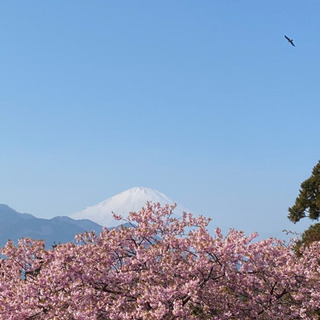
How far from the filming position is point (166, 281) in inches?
532

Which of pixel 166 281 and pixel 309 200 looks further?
pixel 309 200

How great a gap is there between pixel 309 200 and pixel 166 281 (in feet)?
78.9

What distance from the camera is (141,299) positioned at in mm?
12570

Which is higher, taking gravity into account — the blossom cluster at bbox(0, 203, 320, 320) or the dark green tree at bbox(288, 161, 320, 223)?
the dark green tree at bbox(288, 161, 320, 223)

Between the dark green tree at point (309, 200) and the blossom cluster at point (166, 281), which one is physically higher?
the dark green tree at point (309, 200)

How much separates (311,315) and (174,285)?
15.7 feet

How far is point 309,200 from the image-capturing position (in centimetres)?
3519

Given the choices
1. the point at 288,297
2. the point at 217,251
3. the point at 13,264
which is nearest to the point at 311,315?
the point at 288,297

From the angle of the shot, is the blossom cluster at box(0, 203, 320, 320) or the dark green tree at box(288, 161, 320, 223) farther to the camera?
the dark green tree at box(288, 161, 320, 223)

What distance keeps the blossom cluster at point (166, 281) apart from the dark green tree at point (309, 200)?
67.6 ft

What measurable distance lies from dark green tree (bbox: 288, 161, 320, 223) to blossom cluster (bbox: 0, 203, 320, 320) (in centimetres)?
2061

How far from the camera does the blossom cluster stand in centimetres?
1312

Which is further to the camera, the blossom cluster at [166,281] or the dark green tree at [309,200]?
the dark green tree at [309,200]

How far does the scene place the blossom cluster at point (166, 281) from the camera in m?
13.1
